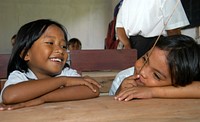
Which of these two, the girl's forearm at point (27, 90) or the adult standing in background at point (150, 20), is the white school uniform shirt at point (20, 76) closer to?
the girl's forearm at point (27, 90)

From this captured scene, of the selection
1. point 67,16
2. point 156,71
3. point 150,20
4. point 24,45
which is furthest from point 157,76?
point 67,16

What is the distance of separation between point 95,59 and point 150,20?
0.44 m

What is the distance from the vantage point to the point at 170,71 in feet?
2.82

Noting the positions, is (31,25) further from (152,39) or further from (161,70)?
(152,39)

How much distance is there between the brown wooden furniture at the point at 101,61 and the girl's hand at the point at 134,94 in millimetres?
452

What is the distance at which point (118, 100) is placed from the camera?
2.31 feet

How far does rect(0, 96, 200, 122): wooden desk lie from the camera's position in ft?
1.66

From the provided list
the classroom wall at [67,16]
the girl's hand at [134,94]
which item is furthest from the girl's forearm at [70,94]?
the classroom wall at [67,16]

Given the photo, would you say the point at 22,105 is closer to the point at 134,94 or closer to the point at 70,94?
the point at 70,94

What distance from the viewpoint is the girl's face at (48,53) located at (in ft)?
3.29

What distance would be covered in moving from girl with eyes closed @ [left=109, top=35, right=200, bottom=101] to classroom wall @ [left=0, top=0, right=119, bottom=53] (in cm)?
356

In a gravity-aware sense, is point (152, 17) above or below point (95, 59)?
above

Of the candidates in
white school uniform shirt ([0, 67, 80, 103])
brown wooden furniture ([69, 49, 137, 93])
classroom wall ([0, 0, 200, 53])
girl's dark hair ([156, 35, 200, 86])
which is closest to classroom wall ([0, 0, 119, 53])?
classroom wall ([0, 0, 200, 53])

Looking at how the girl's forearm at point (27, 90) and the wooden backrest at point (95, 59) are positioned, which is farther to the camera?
the wooden backrest at point (95, 59)
